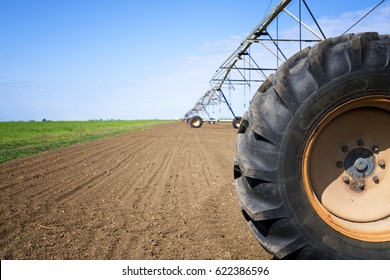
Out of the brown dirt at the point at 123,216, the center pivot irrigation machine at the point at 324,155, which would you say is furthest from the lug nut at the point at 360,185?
the brown dirt at the point at 123,216

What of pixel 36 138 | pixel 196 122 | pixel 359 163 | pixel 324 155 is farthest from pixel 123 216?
pixel 196 122

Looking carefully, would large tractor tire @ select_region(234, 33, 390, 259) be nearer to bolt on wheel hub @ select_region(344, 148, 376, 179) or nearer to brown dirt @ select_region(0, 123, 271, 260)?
bolt on wheel hub @ select_region(344, 148, 376, 179)

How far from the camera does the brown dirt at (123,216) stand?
2.96m

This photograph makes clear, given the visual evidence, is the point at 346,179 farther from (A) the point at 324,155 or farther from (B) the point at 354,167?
(A) the point at 324,155

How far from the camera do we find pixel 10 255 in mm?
2889

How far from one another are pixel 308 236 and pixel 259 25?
8.89 metres

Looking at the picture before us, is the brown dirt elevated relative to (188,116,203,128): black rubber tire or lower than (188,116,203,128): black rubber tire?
A: lower

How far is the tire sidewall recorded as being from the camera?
5.75 feet

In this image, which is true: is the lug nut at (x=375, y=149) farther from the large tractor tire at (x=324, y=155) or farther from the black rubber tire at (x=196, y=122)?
the black rubber tire at (x=196, y=122)

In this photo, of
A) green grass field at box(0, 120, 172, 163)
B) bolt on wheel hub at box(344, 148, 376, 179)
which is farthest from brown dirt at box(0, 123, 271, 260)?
green grass field at box(0, 120, 172, 163)

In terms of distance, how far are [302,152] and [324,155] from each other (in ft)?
0.75

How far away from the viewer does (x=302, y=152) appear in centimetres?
181

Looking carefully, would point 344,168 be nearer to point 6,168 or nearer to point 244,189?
point 244,189
